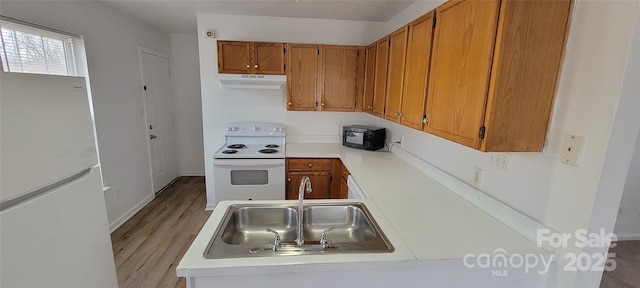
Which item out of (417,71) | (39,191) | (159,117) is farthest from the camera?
(159,117)

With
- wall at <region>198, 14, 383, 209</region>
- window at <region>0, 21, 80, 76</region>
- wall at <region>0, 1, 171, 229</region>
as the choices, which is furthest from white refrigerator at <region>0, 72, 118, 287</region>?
wall at <region>198, 14, 383, 209</region>

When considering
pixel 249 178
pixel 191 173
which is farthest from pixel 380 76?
pixel 191 173

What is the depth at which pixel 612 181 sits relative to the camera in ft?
3.14

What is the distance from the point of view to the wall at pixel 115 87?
2348 millimetres

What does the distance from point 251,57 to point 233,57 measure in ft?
0.63

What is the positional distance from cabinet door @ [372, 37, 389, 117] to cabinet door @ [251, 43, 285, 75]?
1.03 m

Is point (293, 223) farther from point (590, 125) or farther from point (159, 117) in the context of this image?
point (159, 117)

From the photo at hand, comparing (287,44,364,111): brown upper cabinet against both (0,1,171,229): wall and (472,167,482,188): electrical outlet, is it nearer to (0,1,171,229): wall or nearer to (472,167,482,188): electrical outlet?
(472,167,482,188): electrical outlet

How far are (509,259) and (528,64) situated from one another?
0.79 metres

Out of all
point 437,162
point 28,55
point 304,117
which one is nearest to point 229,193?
point 304,117

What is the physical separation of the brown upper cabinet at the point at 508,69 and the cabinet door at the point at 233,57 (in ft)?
7.12

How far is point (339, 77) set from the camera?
2.99 metres

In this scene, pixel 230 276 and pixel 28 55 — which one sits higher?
pixel 28 55

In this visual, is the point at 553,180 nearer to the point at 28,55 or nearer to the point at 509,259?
the point at 509,259
